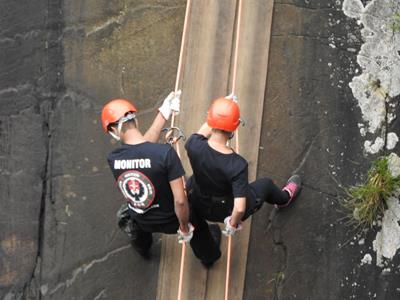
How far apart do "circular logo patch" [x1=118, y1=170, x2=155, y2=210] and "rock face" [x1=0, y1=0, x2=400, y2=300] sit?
985mm

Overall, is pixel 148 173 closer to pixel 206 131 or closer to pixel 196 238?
pixel 206 131

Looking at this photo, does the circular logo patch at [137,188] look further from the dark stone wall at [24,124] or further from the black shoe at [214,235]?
the dark stone wall at [24,124]

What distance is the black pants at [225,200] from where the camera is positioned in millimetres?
4461

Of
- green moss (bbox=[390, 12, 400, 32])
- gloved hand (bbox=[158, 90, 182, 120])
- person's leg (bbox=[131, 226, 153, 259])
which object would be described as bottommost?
person's leg (bbox=[131, 226, 153, 259])

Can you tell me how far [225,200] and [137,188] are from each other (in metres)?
0.63

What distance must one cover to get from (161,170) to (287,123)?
5.11 ft

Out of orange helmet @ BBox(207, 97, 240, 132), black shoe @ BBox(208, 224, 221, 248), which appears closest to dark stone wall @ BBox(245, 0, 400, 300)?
black shoe @ BBox(208, 224, 221, 248)

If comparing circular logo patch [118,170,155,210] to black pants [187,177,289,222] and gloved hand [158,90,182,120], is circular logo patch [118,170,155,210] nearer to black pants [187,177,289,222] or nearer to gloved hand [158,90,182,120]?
black pants [187,177,289,222]

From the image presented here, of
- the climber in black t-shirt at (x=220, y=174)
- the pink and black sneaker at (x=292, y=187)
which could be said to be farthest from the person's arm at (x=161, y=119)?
the pink and black sneaker at (x=292, y=187)

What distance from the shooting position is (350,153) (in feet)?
16.9

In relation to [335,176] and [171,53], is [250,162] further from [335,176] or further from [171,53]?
[171,53]

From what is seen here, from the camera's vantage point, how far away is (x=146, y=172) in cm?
409

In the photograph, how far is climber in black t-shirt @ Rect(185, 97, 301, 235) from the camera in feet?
13.7

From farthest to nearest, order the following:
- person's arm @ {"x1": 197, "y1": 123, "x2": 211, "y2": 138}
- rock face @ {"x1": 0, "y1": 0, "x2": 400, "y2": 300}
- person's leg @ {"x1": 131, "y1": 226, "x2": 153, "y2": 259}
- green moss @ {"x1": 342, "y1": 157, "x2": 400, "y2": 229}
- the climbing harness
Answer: rock face @ {"x1": 0, "y1": 0, "x2": 400, "y2": 300}
green moss @ {"x1": 342, "y1": 157, "x2": 400, "y2": 229}
person's leg @ {"x1": 131, "y1": 226, "x2": 153, "y2": 259}
the climbing harness
person's arm @ {"x1": 197, "y1": 123, "x2": 211, "y2": 138}
